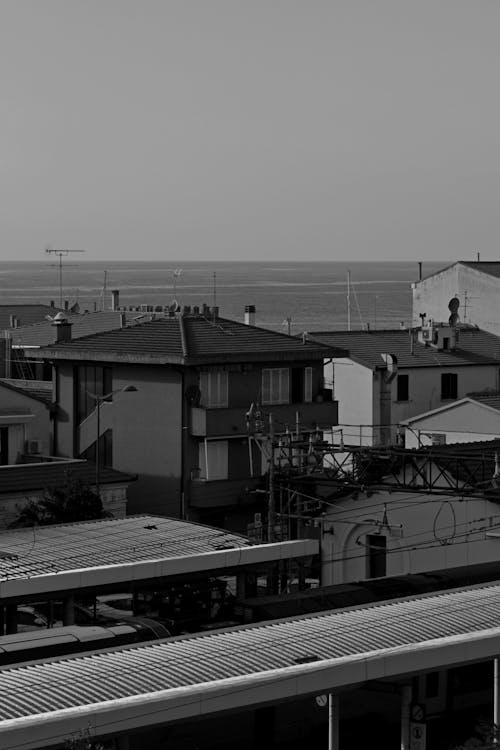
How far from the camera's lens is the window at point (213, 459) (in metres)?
43.0

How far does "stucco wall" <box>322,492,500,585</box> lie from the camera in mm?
37375

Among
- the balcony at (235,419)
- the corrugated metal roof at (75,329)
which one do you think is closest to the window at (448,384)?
A: the corrugated metal roof at (75,329)

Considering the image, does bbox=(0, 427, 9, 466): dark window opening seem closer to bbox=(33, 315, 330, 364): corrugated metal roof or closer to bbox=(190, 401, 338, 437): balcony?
bbox=(33, 315, 330, 364): corrugated metal roof

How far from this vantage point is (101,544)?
30359mm

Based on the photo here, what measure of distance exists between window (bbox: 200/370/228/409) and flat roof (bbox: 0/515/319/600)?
9.96m

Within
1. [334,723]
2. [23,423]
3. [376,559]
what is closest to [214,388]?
[23,423]

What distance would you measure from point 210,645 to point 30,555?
8.67 meters

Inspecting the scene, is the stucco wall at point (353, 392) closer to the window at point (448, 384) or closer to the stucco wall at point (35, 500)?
the window at point (448, 384)

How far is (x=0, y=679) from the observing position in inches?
752

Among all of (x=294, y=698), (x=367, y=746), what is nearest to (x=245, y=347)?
(x=367, y=746)

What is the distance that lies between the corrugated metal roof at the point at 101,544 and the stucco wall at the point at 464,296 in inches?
1777

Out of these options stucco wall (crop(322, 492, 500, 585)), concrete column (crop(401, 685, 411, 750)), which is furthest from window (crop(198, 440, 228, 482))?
concrete column (crop(401, 685, 411, 750))

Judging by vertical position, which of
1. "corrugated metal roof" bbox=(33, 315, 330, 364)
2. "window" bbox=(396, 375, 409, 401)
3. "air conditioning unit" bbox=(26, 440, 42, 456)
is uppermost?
"corrugated metal roof" bbox=(33, 315, 330, 364)

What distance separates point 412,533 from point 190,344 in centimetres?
917
